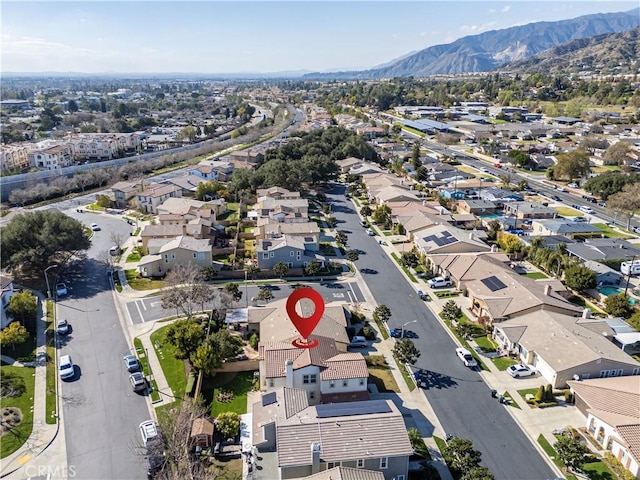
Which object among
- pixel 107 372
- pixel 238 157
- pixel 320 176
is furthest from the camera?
pixel 238 157

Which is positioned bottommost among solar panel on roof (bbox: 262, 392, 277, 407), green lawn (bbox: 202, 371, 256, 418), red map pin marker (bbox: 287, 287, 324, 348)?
green lawn (bbox: 202, 371, 256, 418)

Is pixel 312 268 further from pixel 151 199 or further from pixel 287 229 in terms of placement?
pixel 151 199

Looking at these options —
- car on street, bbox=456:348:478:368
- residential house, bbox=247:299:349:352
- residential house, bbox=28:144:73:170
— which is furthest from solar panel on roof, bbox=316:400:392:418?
residential house, bbox=28:144:73:170

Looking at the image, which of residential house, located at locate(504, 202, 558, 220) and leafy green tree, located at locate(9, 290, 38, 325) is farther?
residential house, located at locate(504, 202, 558, 220)

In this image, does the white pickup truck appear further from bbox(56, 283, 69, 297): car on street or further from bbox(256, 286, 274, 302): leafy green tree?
bbox(56, 283, 69, 297): car on street

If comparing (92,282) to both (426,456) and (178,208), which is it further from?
(426,456)

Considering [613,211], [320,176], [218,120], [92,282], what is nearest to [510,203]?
[613,211]
